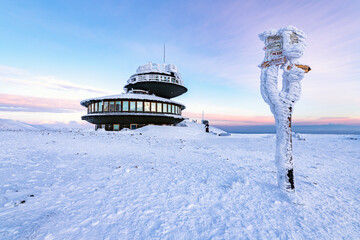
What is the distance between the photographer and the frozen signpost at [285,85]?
15.9ft

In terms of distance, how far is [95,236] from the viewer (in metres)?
2.75

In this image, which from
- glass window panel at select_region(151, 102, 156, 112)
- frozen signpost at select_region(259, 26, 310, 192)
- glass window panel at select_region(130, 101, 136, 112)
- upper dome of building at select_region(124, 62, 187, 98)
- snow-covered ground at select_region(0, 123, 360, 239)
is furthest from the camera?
upper dome of building at select_region(124, 62, 187, 98)

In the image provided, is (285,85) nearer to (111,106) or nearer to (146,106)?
(146,106)

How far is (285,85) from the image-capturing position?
17.0 feet

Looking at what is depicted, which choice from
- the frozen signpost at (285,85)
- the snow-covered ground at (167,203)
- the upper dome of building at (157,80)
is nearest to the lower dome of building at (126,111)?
the upper dome of building at (157,80)

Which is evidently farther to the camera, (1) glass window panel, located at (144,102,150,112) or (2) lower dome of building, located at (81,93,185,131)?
(1) glass window panel, located at (144,102,150,112)

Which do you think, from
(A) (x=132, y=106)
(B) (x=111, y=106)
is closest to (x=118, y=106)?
(B) (x=111, y=106)

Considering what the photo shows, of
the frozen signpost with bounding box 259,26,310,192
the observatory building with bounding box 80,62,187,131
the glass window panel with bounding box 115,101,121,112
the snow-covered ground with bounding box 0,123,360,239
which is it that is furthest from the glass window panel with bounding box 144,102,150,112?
the frozen signpost with bounding box 259,26,310,192

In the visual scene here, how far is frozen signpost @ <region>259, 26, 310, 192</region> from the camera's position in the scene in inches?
191

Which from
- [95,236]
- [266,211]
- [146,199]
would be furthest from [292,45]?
[95,236]

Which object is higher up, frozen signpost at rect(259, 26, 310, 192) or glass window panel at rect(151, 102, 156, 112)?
glass window panel at rect(151, 102, 156, 112)

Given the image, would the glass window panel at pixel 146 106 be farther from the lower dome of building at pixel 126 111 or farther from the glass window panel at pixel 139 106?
the glass window panel at pixel 139 106

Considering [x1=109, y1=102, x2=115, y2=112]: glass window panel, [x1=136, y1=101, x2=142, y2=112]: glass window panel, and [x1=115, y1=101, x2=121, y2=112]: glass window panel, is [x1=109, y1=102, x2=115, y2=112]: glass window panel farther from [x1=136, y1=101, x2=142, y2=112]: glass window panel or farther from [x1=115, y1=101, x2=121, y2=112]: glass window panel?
[x1=136, y1=101, x2=142, y2=112]: glass window panel

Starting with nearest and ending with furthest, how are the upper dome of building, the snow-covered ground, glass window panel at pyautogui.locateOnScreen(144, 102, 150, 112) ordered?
the snow-covered ground < glass window panel at pyautogui.locateOnScreen(144, 102, 150, 112) < the upper dome of building
